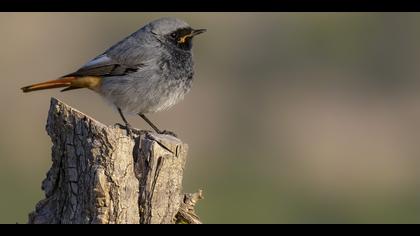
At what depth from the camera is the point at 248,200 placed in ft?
60.1

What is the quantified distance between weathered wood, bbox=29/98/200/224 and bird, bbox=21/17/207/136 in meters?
2.47

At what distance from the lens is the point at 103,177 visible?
23.7 ft

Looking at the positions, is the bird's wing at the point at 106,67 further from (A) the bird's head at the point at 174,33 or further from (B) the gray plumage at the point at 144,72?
(A) the bird's head at the point at 174,33

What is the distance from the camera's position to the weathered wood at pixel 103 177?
23.9 ft

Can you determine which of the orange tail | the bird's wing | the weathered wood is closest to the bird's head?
the bird's wing

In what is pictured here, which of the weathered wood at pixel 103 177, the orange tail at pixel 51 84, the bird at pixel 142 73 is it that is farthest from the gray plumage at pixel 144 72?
the weathered wood at pixel 103 177

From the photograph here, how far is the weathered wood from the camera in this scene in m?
7.27

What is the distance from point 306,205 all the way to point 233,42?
6815 millimetres

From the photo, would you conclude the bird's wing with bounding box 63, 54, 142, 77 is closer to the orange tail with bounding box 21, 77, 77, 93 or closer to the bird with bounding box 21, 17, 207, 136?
the bird with bounding box 21, 17, 207, 136

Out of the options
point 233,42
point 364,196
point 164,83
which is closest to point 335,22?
point 233,42

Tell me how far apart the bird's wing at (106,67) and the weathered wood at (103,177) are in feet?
8.18

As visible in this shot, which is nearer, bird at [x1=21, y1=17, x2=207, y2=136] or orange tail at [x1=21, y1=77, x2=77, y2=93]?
orange tail at [x1=21, y1=77, x2=77, y2=93]
